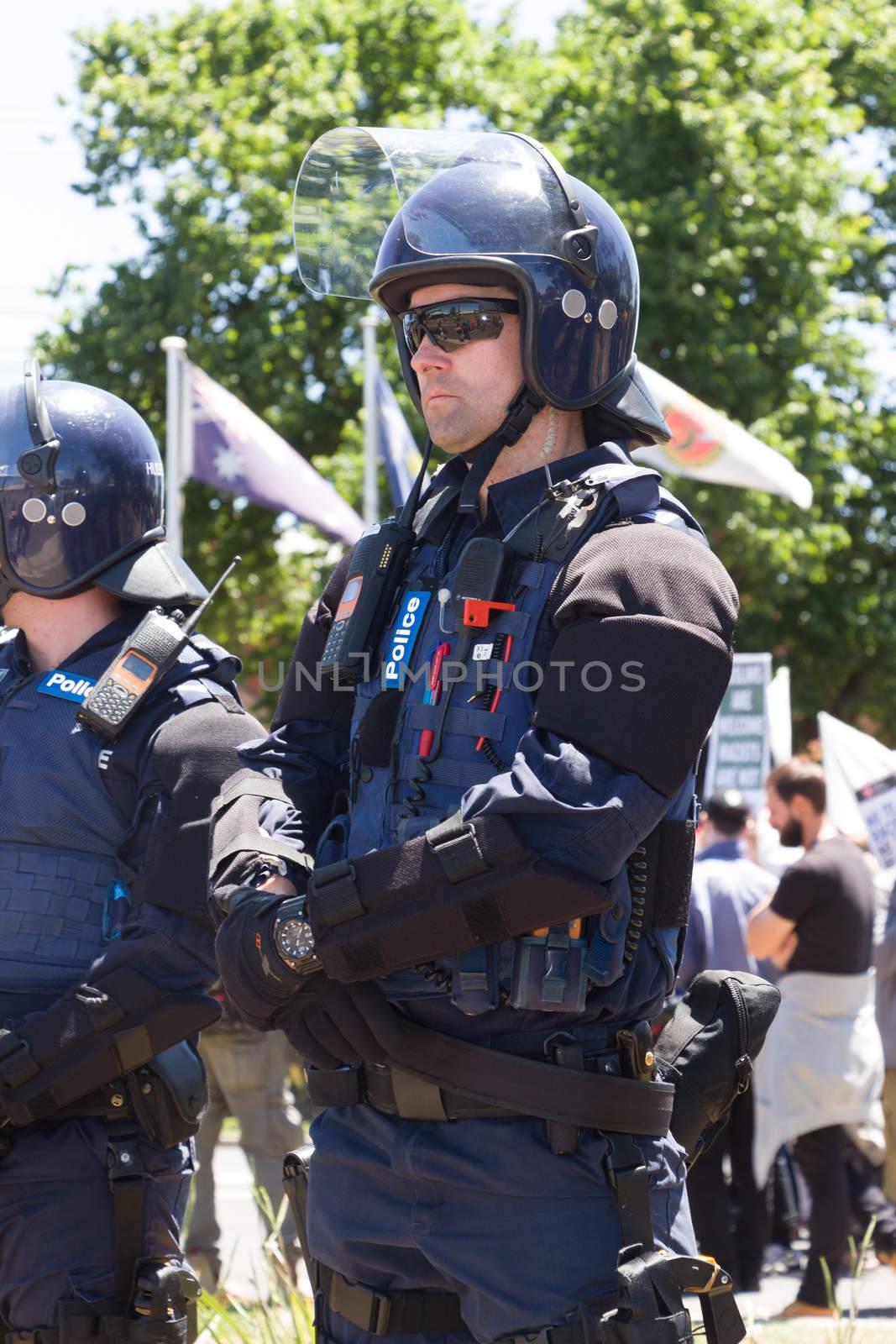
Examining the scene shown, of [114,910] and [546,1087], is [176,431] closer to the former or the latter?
[114,910]

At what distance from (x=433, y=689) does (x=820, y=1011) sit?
553cm

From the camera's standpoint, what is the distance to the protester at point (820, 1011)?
7.62m

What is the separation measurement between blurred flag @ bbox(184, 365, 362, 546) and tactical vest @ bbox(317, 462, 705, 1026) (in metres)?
9.63

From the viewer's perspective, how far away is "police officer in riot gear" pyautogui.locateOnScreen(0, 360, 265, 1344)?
11.4 feet

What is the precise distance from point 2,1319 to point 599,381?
2.23 meters

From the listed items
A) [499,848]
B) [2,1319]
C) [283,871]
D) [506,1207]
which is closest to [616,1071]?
[506,1207]

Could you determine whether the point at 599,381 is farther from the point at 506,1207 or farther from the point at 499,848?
the point at 506,1207

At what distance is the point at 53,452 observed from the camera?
3.98 m

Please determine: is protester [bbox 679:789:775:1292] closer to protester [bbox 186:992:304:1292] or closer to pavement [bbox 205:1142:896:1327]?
pavement [bbox 205:1142:896:1327]

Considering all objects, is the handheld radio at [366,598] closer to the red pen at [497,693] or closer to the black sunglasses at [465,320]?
the black sunglasses at [465,320]

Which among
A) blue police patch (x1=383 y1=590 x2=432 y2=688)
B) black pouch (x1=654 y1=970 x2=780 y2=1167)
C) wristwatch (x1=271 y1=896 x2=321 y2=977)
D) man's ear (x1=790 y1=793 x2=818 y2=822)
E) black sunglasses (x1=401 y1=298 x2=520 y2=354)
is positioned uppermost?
black sunglasses (x1=401 y1=298 x2=520 y2=354)

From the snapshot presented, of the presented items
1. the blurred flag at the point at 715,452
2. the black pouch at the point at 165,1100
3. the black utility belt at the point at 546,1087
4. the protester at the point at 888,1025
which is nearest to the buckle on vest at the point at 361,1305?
the black utility belt at the point at 546,1087

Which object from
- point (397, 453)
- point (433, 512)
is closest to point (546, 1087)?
point (433, 512)

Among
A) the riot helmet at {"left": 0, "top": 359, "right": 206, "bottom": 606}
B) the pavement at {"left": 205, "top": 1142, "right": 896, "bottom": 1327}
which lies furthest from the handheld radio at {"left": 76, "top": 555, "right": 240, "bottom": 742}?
the pavement at {"left": 205, "top": 1142, "right": 896, "bottom": 1327}
